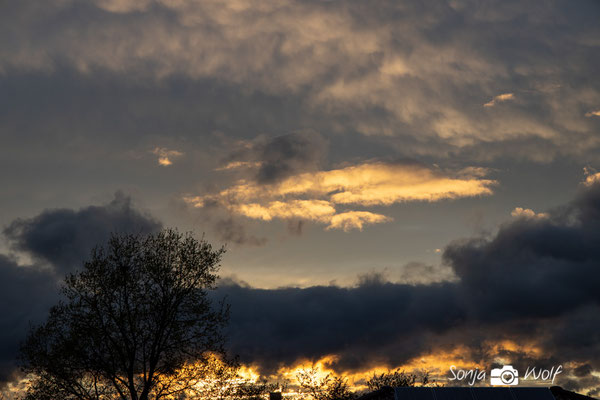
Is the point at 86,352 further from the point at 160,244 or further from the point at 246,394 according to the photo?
the point at 246,394

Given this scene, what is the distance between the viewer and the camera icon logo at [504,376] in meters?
46.8

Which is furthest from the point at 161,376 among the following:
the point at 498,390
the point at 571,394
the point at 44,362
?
the point at 571,394

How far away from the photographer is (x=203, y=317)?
33.6 meters

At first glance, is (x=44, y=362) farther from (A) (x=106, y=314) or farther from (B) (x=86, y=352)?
(A) (x=106, y=314)

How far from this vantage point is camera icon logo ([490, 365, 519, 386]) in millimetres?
46812

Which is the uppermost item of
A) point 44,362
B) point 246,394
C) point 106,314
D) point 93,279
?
point 93,279

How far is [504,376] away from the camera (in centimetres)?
4731

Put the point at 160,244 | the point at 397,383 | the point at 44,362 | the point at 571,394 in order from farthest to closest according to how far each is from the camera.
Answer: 1. the point at 397,383
2. the point at 571,394
3. the point at 160,244
4. the point at 44,362

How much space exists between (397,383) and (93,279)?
58368 mm

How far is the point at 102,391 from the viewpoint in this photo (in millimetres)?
32188

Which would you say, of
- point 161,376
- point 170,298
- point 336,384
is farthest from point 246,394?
point 336,384

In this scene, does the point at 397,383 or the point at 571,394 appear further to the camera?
the point at 397,383

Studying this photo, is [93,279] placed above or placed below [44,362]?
above

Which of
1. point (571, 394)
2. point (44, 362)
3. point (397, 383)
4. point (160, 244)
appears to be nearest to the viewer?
point (44, 362)
